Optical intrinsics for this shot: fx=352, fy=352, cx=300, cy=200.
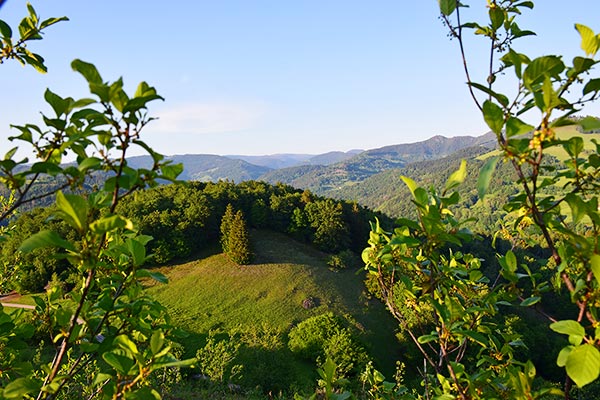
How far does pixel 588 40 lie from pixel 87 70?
8.94 feet

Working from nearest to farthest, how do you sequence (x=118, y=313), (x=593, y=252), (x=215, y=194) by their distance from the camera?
1. (x=593, y=252)
2. (x=118, y=313)
3. (x=215, y=194)

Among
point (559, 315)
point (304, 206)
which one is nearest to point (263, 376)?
point (304, 206)

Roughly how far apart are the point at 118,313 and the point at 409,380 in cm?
3848

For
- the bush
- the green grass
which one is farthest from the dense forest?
the bush

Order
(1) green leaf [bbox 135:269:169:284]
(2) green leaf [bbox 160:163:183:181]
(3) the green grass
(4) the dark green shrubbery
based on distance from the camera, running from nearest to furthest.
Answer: (2) green leaf [bbox 160:163:183:181], (1) green leaf [bbox 135:269:169:284], (4) the dark green shrubbery, (3) the green grass

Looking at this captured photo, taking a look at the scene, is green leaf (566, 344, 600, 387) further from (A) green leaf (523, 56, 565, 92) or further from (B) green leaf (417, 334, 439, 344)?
(A) green leaf (523, 56, 565, 92)

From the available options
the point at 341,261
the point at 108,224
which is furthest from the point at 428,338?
the point at 341,261

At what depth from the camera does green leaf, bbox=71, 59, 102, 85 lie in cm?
181

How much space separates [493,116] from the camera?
195cm

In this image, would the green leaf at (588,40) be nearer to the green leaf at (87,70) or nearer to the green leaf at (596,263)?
the green leaf at (596,263)

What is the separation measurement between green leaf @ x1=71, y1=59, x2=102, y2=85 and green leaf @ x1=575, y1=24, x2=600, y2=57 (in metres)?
2.65

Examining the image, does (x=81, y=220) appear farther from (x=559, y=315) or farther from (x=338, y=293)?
(x=559, y=315)

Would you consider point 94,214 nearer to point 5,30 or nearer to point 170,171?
point 170,171

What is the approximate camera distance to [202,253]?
179ft
